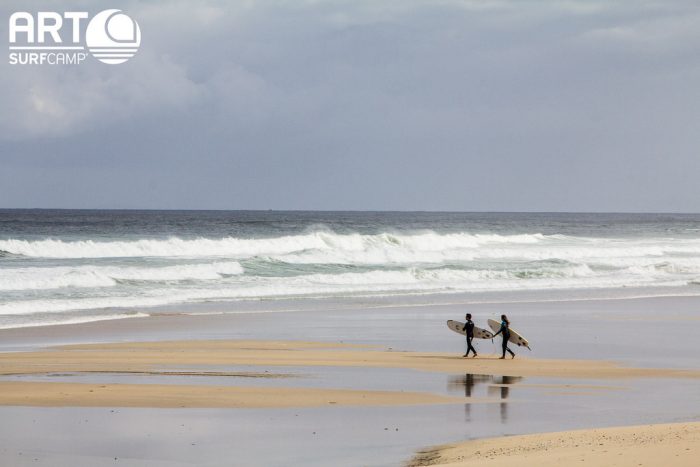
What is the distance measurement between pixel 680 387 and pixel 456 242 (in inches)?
2730

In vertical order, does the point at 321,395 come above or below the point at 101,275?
below

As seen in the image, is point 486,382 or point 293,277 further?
point 293,277

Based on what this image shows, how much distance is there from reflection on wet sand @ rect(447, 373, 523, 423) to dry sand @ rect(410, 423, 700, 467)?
8.40 feet

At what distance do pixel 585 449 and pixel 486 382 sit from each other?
20.9 feet

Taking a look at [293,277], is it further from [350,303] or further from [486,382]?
[486,382]

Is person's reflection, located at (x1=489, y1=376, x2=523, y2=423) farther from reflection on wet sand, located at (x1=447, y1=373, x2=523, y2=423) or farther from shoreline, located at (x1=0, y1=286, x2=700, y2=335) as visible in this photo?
shoreline, located at (x1=0, y1=286, x2=700, y2=335)

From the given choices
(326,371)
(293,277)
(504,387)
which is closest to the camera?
(504,387)

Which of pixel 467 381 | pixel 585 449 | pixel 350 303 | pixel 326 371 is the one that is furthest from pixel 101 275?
pixel 585 449

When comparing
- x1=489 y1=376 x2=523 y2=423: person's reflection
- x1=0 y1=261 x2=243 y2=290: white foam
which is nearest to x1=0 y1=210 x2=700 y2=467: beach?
x1=489 y1=376 x2=523 y2=423: person's reflection

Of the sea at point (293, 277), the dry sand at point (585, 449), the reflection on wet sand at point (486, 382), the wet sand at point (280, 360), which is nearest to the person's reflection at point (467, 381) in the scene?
the reflection on wet sand at point (486, 382)

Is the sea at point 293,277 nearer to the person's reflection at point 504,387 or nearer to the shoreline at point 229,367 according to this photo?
the shoreline at point 229,367

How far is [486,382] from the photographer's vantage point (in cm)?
1731

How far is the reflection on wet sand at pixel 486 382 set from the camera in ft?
51.9

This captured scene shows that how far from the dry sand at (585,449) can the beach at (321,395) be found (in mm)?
42
